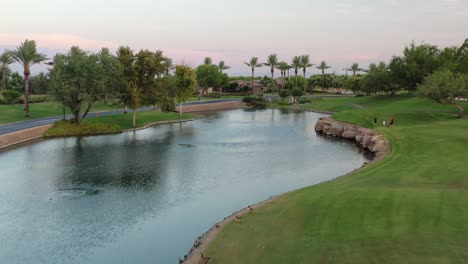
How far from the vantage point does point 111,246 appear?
2547cm

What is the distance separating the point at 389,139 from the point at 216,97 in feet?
384

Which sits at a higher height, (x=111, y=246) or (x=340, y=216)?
(x=340, y=216)

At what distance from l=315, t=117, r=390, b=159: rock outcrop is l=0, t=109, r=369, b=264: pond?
218 centimetres

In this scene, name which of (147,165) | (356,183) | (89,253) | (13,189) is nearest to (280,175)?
(356,183)

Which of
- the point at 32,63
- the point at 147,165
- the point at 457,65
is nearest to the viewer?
the point at 147,165

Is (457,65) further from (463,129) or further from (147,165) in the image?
(147,165)

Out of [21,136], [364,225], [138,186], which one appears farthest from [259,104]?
→ [364,225]

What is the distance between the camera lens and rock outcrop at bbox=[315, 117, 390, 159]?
5450 cm

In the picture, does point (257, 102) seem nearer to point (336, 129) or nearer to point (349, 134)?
point (336, 129)

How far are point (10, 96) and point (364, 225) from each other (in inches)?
3865

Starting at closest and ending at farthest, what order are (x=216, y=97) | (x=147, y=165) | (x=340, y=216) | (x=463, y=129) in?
(x=340, y=216), (x=147, y=165), (x=463, y=129), (x=216, y=97)

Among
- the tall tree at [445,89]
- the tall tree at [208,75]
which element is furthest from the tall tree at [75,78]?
the tall tree at [208,75]

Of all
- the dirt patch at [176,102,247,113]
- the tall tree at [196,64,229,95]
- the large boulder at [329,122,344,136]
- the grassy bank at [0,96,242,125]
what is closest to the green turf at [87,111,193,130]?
the grassy bank at [0,96,242,125]

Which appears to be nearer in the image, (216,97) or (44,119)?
(44,119)
